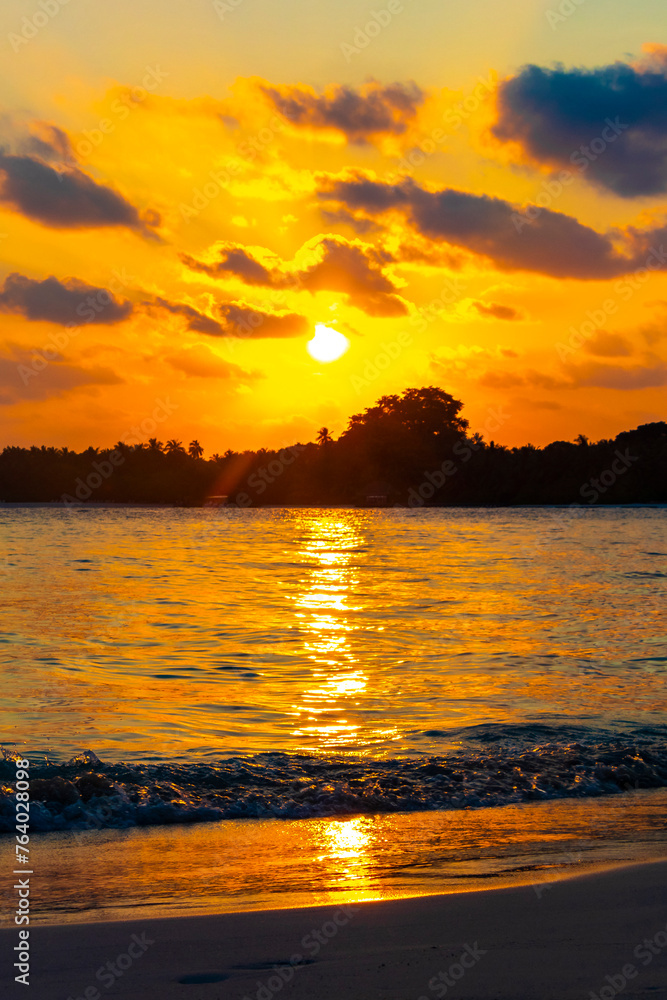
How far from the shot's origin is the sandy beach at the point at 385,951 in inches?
171

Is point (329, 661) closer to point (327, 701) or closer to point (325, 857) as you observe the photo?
point (327, 701)

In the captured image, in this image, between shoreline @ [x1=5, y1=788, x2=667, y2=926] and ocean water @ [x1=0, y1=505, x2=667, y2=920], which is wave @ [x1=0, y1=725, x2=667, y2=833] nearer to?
ocean water @ [x1=0, y1=505, x2=667, y2=920]

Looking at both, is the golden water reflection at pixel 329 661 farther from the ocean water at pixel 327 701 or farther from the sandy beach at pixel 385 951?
the sandy beach at pixel 385 951

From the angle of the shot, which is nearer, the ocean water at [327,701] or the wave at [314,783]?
the wave at [314,783]

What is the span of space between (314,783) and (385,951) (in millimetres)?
3898

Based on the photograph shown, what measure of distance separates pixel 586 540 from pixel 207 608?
43878 mm

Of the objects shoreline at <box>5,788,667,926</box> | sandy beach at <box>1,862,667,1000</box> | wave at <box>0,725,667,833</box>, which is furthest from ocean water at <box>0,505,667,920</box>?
sandy beach at <box>1,862,667,1000</box>

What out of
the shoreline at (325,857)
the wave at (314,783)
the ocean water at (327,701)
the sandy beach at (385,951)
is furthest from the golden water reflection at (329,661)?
the sandy beach at (385,951)

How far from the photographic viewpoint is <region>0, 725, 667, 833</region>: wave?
7883mm

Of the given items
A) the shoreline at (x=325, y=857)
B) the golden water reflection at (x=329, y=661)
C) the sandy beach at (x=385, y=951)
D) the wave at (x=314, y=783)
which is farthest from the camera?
the golden water reflection at (x=329, y=661)

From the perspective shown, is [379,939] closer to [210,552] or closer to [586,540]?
[210,552]

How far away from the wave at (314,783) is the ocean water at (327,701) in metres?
0.02

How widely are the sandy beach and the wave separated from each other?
265cm

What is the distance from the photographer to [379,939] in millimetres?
4922
